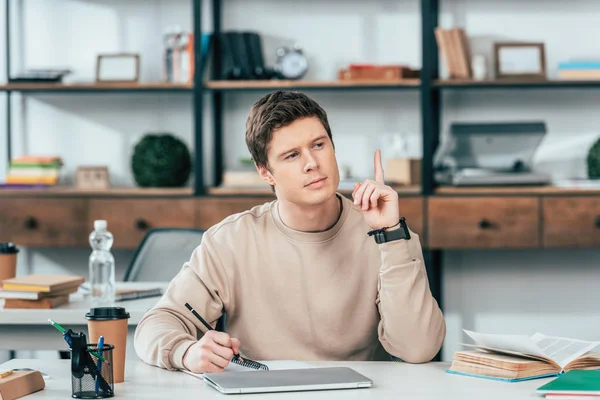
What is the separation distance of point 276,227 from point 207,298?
224mm

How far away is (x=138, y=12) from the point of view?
4254 mm

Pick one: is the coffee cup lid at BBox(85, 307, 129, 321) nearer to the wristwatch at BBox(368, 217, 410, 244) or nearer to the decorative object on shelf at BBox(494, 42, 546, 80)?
the wristwatch at BBox(368, 217, 410, 244)

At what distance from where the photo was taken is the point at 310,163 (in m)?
1.85

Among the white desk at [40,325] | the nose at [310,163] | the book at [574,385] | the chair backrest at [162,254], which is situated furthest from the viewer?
the chair backrest at [162,254]

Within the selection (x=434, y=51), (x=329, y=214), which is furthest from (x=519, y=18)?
(x=329, y=214)

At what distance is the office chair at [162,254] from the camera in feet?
9.97

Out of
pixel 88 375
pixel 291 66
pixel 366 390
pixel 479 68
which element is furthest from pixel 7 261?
→ pixel 479 68

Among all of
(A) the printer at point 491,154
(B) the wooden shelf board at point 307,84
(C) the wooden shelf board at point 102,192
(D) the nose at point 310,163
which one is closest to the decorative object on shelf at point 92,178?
(C) the wooden shelf board at point 102,192

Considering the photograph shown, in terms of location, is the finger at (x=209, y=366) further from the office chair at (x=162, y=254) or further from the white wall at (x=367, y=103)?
the white wall at (x=367, y=103)

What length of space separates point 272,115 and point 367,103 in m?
2.34

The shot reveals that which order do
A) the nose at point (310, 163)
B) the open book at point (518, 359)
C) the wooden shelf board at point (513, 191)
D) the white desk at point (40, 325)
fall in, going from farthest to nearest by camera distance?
1. the wooden shelf board at point (513, 191)
2. the white desk at point (40, 325)
3. the nose at point (310, 163)
4. the open book at point (518, 359)

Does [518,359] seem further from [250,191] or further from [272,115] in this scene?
[250,191]

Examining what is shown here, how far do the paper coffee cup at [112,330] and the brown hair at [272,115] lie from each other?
1.74ft

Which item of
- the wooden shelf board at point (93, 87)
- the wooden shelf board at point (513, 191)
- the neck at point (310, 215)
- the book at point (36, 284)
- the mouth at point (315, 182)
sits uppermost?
the wooden shelf board at point (93, 87)
